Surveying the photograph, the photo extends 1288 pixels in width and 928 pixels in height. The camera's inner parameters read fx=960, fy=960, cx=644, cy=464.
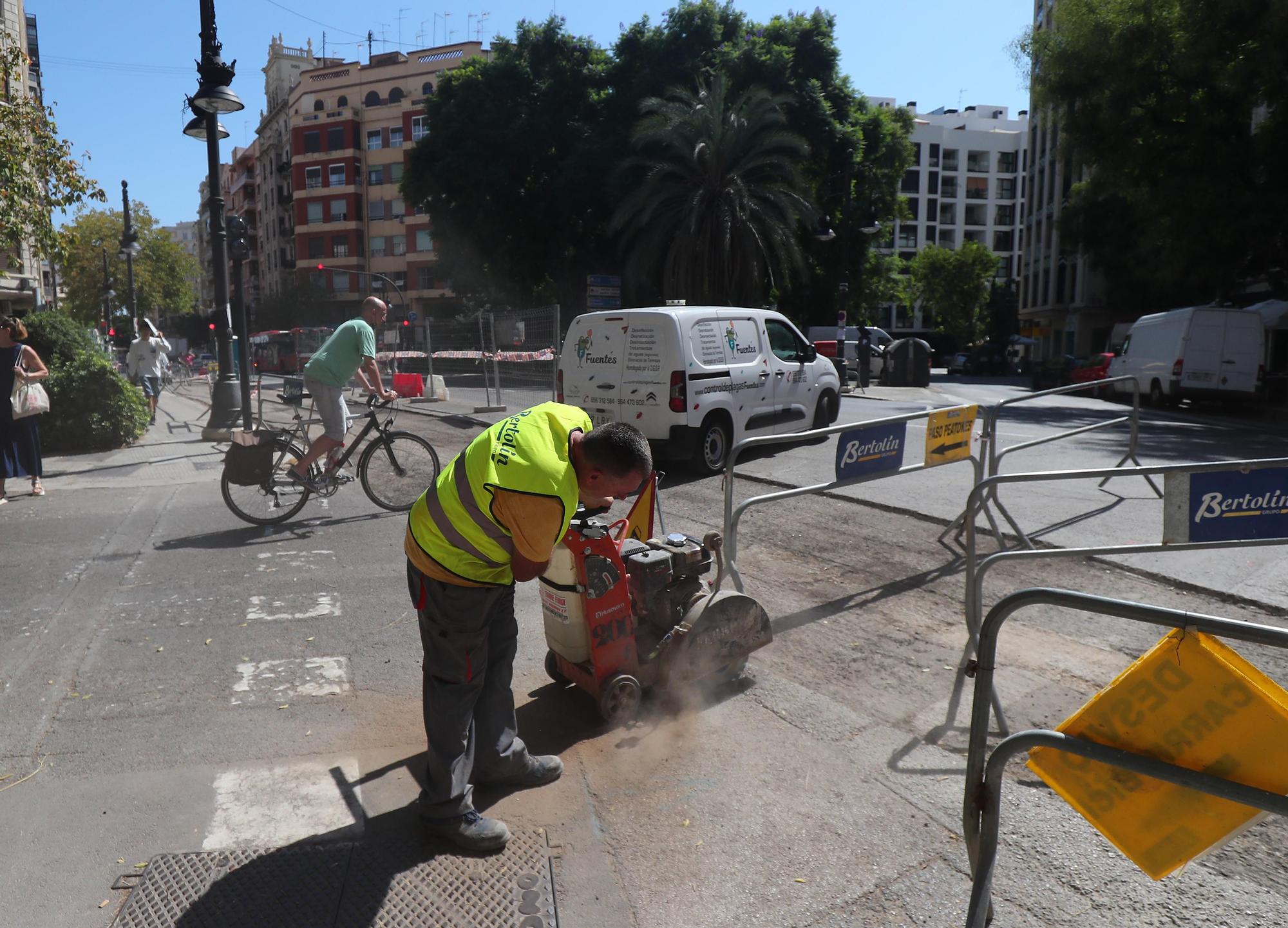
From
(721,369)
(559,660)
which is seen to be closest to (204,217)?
(721,369)

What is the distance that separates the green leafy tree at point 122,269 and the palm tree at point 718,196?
24.3 metres

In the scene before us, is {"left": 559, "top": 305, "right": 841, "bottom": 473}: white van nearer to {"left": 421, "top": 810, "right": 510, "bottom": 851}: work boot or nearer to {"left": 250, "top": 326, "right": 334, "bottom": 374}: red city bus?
{"left": 421, "top": 810, "right": 510, "bottom": 851}: work boot

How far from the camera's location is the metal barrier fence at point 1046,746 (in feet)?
6.12

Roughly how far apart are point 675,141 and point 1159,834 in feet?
95.9

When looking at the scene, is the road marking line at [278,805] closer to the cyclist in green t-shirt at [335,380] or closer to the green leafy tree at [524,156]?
the cyclist in green t-shirt at [335,380]

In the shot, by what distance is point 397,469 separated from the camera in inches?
328

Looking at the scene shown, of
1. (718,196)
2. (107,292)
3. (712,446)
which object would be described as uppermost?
(718,196)

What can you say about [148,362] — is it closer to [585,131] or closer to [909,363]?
[909,363]

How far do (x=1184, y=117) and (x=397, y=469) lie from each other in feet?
71.0

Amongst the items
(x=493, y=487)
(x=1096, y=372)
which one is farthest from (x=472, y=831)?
(x=1096, y=372)

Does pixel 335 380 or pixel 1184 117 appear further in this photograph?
pixel 1184 117

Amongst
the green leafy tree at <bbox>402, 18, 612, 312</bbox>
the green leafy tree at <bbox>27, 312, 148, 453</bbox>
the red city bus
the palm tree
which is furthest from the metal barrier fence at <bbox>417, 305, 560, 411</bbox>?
the green leafy tree at <bbox>402, 18, 612, 312</bbox>

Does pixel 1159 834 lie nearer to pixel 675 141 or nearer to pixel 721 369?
pixel 721 369

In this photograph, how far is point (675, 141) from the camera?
2933cm
